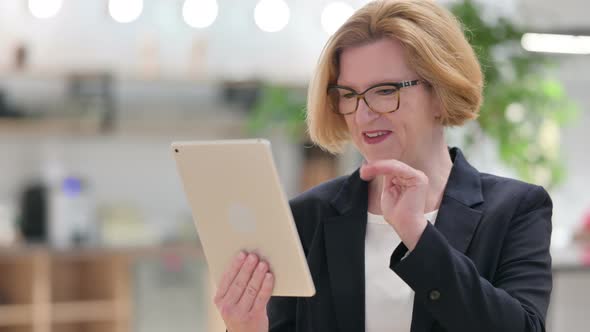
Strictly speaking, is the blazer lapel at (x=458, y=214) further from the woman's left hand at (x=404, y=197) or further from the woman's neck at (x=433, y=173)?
the woman's left hand at (x=404, y=197)

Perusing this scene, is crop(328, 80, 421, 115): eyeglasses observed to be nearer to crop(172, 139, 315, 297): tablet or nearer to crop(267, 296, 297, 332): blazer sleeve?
crop(172, 139, 315, 297): tablet

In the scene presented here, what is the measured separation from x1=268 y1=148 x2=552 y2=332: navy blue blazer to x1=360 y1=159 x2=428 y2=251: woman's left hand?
2 cm

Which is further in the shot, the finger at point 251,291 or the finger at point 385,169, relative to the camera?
the finger at point 251,291

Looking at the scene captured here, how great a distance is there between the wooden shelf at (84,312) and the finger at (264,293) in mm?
4010

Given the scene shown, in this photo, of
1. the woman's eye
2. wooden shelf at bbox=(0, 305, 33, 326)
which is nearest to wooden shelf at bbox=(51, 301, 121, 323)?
wooden shelf at bbox=(0, 305, 33, 326)

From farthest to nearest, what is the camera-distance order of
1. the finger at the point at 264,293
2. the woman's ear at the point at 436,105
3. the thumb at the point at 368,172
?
the woman's ear at the point at 436,105 → the finger at the point at 264,293 → the thumb at the point at 368,172

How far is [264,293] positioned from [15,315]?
13.1 feet

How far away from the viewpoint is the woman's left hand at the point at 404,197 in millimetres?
1308

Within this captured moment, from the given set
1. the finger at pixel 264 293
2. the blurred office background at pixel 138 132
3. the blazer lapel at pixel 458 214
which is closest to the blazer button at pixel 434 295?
the blazer lapel at pixel 458 214

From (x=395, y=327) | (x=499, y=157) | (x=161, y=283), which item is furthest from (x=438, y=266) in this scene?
(x=161, y=283)

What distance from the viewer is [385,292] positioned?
4.95 feet

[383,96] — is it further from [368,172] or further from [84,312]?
[84,312]

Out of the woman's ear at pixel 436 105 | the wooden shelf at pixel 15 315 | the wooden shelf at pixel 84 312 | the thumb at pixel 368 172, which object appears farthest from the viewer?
the wooden shelf at pixel 84 312

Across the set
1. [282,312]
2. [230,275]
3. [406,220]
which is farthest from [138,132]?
[406,220]
